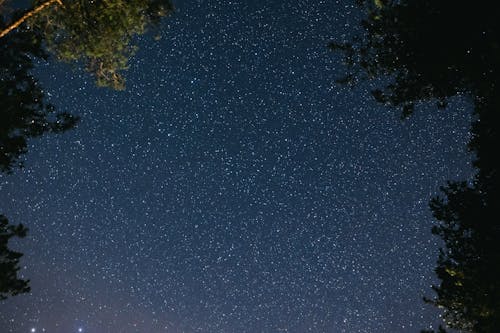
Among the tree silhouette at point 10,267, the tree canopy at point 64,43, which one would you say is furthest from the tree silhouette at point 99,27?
the tree silhouette at point 10,267

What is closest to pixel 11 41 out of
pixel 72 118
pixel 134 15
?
pixel 72 118

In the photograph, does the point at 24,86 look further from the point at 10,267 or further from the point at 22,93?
the point at 10,267

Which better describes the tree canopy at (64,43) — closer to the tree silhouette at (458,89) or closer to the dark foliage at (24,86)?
the dark foliage at (24,86)

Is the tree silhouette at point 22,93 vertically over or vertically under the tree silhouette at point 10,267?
over

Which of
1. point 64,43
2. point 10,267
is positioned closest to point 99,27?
point 64,43

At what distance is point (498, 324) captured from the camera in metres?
7.98

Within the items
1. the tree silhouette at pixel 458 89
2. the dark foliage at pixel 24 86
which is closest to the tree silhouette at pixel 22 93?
the dark foliage at pixel 24 86

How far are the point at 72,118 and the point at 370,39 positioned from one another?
327 inches

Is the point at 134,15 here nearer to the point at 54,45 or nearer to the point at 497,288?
the point at 54,45

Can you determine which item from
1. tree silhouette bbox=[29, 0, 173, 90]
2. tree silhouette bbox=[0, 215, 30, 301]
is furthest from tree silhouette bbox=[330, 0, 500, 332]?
tree silhouette bbox=[0, 215, 30, 301]

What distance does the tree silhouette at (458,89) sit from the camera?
340 inches

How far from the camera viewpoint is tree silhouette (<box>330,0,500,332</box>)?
864 cm

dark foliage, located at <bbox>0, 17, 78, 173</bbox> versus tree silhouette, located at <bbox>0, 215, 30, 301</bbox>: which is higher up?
dark foliage, located at <bbox>0, 17, 78, 173</bbox>

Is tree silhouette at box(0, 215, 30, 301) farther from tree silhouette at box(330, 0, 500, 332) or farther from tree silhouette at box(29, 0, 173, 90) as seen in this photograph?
tree silhouette at box(330, 0, 500, 332)
